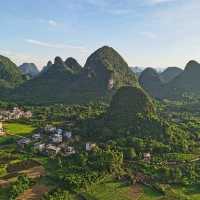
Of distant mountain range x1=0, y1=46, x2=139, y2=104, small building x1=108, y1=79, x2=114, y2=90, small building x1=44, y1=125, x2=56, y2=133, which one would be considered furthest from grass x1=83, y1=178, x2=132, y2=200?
small building x1=108, y1=79, x2=114, y2=90

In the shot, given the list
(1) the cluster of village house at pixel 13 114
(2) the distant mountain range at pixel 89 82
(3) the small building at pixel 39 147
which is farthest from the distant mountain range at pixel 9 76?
(3) the small building at pixel 39 147

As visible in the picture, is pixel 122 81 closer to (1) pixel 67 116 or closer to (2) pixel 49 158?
(1) pixel 67 116

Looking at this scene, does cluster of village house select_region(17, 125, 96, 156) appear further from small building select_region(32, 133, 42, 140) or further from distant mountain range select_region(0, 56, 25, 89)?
distant mountain range select_region(0, 56, 25, 89)

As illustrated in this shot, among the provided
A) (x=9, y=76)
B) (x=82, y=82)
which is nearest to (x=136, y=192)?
(x=82, y=82)

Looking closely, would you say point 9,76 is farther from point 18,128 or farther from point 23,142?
point 23,142

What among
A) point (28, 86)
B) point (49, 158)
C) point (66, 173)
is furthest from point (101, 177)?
point (28, 86)

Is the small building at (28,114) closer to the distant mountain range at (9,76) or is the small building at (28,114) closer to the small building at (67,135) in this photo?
the small building at (67,135)
